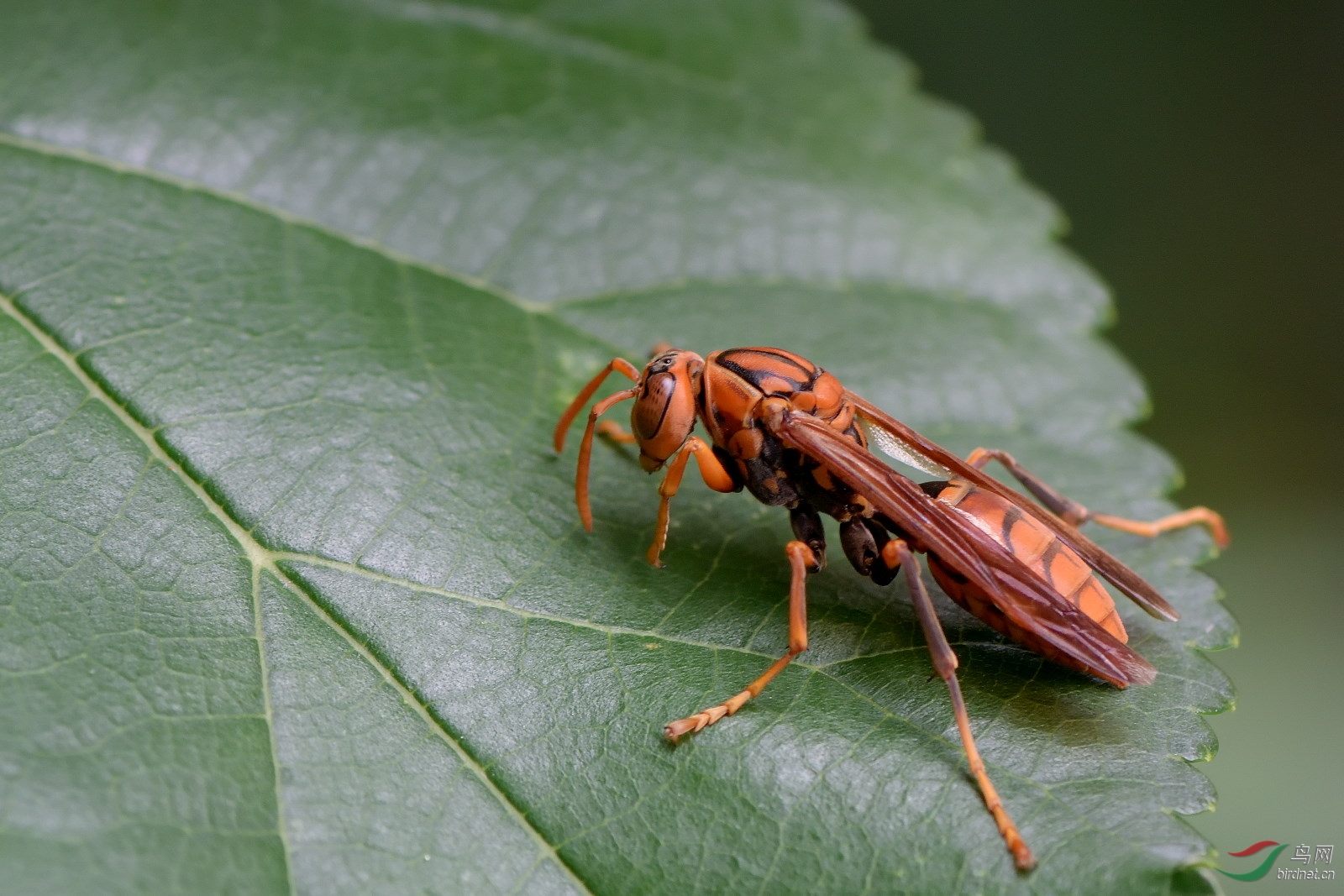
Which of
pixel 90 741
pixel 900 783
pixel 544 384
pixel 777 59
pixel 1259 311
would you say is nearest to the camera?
pixel 90 741

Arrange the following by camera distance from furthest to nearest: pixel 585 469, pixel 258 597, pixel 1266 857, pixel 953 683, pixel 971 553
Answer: pixel 1266 857
pixel 585 469
pixel 971 553
pixel 953 683
pixel 258 597

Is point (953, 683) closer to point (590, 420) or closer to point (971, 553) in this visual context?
point (971, 553)

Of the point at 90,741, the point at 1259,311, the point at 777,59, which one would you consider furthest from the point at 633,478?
the point at 1259,311

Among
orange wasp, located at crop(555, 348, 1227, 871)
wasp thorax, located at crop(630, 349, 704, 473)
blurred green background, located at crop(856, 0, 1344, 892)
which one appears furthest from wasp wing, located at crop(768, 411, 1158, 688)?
blurred green background, located at crop(856, 0, 1344, 892)

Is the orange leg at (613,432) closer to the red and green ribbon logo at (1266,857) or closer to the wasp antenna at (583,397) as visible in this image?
the wasp antenna at (583,397)

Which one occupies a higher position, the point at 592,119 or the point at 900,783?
the point at 592,119

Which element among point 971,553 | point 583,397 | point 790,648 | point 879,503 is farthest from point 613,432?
point 971,553

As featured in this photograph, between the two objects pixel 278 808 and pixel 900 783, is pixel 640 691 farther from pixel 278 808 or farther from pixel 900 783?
pixel 278 808
